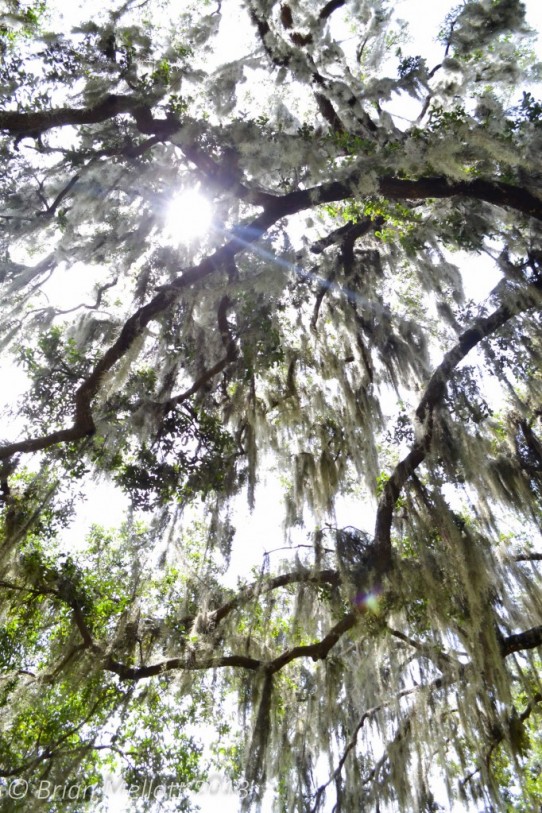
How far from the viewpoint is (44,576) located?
5066 millimetres

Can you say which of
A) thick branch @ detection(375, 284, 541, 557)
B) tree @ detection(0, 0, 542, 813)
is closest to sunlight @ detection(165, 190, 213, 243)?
tree @ detection(0, 0, 542, 813)

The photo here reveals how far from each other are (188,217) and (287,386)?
2152 millimetres

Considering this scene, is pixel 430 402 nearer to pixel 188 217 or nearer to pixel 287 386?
pixel 287 386

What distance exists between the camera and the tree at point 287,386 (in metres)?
4.48

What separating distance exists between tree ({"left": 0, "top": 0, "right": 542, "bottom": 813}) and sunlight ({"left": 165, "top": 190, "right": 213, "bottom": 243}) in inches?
3.4

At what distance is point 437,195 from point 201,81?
8.94 feet

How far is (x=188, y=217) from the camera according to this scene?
537 cm

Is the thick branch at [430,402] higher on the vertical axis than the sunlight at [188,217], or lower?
lower

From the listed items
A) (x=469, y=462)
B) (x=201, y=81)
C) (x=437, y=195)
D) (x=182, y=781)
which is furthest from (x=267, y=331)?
(x=182, y=781)

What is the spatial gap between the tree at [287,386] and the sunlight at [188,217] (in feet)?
0.29

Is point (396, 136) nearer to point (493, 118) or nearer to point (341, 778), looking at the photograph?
point (493, 118)

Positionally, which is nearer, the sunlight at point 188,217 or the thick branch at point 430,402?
the thick branch at point 430,402

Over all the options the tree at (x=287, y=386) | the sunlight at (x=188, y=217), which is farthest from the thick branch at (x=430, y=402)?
the sunlight at (x=188, y=217)

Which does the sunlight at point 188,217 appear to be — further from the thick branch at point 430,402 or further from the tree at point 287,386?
the thick branch at point 430,402
